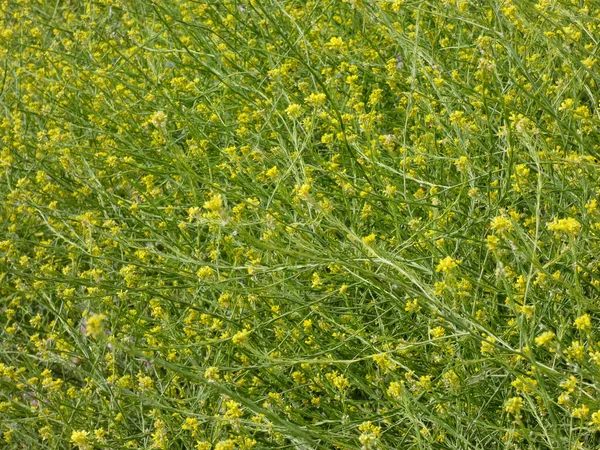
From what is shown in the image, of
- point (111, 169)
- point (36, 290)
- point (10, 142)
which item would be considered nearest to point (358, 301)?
point (36, 290)

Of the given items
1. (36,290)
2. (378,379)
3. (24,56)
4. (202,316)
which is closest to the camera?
(378,379)

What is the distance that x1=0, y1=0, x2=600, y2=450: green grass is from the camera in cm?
238

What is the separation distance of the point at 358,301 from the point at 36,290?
4.00 feet

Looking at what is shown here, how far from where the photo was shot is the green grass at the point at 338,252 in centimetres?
238

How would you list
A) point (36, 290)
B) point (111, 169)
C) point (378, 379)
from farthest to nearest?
1. point (111, 169)
2. point (36, 290)
3. point (378, 379)

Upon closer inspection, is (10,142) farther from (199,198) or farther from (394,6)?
(394,6)

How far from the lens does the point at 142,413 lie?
293 centimetres

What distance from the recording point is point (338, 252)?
262cm

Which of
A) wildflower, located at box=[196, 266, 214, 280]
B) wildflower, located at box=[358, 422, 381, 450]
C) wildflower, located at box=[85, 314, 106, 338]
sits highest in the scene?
wildflower, located at box=[85, 314, 106, 338]

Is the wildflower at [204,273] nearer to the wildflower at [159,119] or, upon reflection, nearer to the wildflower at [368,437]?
the wildflower at [159,119]

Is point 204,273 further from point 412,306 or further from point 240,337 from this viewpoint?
point 412,306

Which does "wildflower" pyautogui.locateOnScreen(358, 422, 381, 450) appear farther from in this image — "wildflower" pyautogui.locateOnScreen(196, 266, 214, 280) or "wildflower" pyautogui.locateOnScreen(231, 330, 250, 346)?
"wildflower" pyautogui.locateOnScreen(196, 266, 214, 280)

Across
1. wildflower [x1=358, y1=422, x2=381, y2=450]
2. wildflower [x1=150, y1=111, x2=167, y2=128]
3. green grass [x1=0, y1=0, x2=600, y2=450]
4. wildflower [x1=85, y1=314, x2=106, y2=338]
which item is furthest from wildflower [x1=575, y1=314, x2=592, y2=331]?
wildflower [x1=150, y1=111, x2=167, y2=128]

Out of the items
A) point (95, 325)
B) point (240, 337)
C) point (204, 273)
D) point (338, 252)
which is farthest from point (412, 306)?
point (95, 325)
